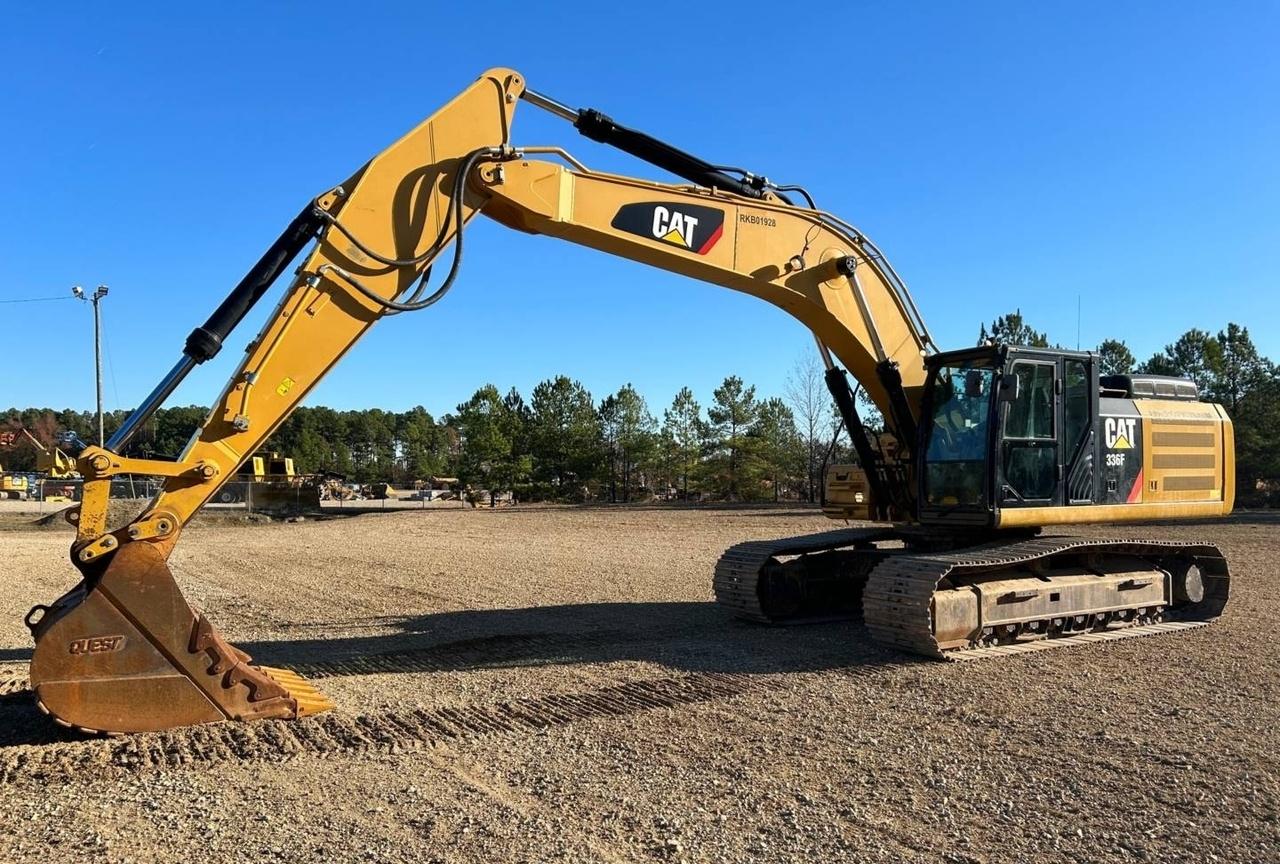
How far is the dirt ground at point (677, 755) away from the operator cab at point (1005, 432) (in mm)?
1584

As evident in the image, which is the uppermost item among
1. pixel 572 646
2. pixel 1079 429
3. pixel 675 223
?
pixel 675 223

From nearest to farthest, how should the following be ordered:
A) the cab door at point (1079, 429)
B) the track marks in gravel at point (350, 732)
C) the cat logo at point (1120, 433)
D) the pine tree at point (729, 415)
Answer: the track marks in gravel at point (350, 732), the cab door at point (1079, 429), the cat logo at point (1120, 433), the pine tree at point (729, 415)

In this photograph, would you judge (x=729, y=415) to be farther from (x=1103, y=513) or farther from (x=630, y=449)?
(x=1103, y=513)

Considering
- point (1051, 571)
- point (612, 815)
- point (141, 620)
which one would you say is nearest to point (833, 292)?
point (1051, 571)

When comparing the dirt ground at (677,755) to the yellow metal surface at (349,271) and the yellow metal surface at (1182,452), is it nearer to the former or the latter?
the yellow metal surface at (1182,452)

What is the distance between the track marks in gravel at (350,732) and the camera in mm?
5535

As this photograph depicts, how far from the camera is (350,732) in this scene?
20.4ft

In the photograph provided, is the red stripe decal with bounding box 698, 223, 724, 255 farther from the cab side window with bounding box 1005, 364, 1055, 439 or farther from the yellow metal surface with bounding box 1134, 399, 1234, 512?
the yellow metal surface with bounding box 1134, 399, 1234, 512

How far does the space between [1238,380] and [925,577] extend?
1512 inches

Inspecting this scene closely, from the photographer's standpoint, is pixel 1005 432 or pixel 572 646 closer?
pixel 1005 432

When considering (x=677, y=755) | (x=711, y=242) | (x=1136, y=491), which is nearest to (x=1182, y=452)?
(x=1136, y=491)

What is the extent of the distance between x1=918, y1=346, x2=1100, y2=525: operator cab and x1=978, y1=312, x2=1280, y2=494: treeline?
26.3 m

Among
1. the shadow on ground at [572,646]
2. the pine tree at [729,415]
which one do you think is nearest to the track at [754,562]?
the shadow on ground at [572,646]

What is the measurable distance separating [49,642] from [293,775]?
174 centimetres
